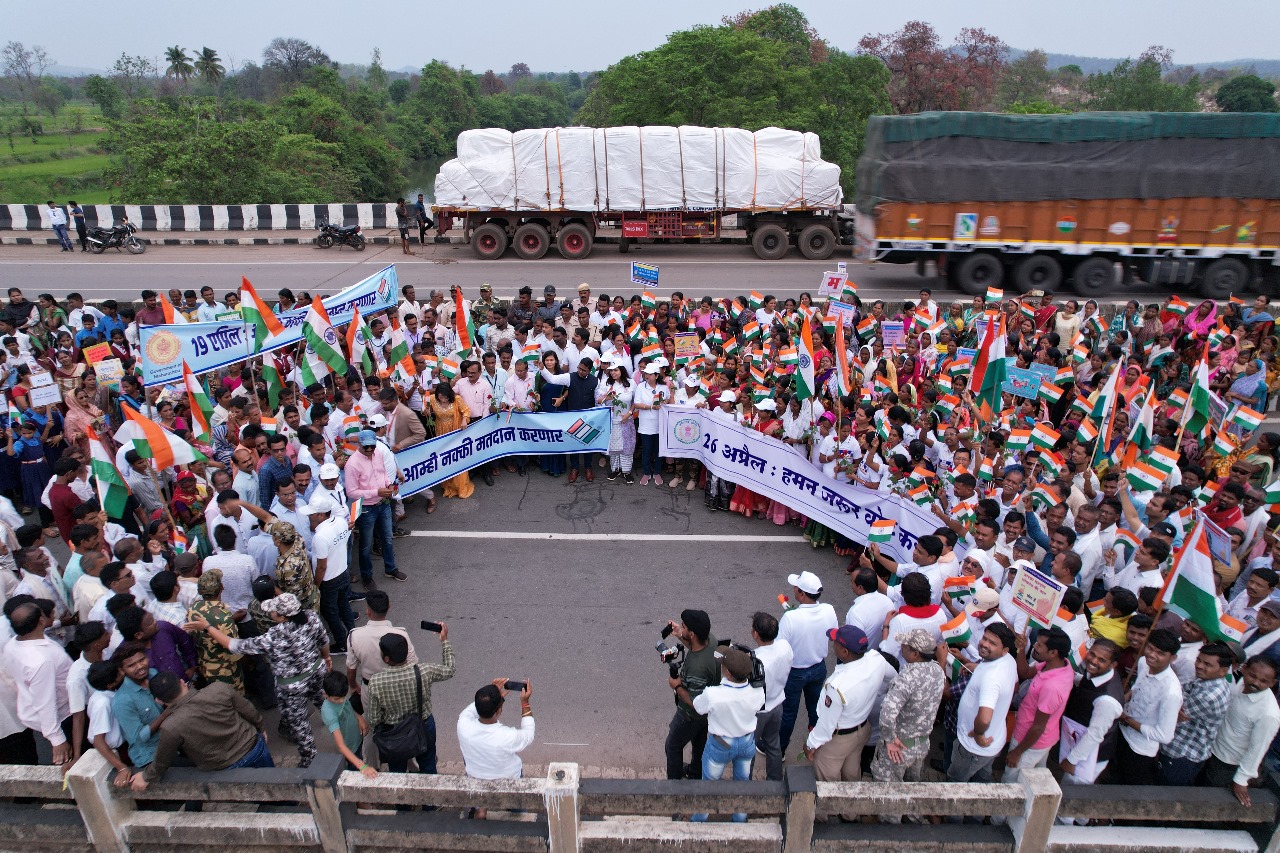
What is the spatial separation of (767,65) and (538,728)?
30.6 meters

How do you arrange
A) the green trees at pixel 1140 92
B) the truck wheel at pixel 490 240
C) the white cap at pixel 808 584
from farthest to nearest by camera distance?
the green trees at pixel 1140 92
the truck wheel at pixel 490 240
the white cap at pixel 808 584

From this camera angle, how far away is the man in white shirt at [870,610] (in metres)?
5.18

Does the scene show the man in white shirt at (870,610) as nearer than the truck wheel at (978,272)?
Yes

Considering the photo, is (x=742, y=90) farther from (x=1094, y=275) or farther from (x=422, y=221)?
(x=1094, y=275)

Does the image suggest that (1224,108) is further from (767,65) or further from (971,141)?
(971,141)

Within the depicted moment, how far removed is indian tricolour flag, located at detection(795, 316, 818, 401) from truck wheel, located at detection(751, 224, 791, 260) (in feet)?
43.7

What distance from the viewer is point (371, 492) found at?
7.37m

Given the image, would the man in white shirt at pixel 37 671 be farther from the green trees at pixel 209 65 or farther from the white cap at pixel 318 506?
the green trees at pixel 209 65

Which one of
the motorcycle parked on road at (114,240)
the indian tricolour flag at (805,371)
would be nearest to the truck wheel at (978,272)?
the indian tricolour flag at (805,371)

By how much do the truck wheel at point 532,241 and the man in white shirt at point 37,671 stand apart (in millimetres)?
17298

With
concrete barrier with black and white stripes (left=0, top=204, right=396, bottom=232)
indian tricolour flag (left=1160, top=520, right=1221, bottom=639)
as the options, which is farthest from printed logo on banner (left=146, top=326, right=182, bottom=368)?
concrete barrier with black and white stripes (left=0, top=204, right=396, bottom=232)

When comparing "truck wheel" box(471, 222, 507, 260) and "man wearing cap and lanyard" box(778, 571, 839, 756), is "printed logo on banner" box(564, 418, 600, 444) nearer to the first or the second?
"man wearing cap and lanyard" box(778, 571, 839, 756)

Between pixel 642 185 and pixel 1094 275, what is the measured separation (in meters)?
10.4

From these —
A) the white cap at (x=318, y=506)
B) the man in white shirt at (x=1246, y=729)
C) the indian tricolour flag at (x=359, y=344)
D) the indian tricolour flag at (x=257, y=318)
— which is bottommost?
the man in white shirt at (x=1246, y=729)
